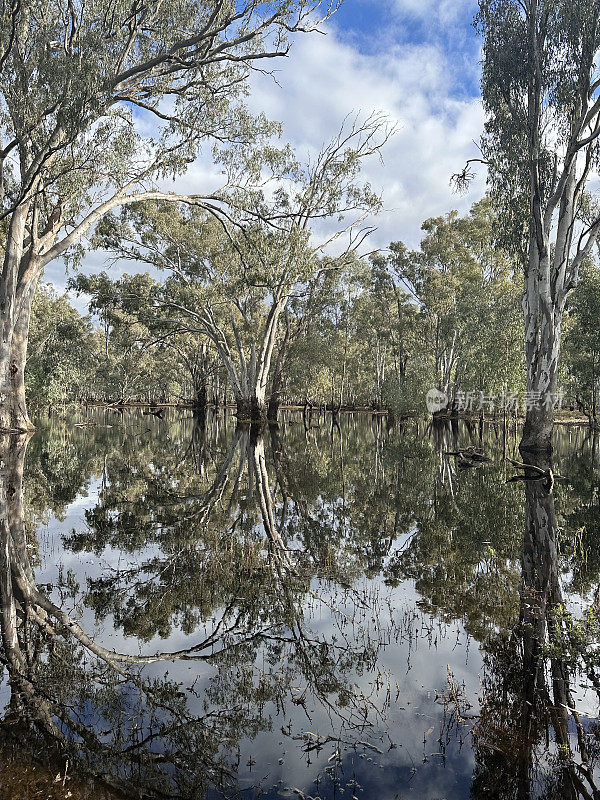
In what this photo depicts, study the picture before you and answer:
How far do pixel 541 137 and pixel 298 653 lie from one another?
53.1 feet

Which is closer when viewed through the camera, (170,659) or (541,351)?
(170,659)

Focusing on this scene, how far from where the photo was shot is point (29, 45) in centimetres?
1428

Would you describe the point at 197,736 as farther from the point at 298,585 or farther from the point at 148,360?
the point at 148,360

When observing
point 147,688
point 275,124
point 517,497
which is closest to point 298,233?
point 275,124

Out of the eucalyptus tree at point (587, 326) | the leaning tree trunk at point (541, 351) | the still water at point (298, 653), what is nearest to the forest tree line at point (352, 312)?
the eucalyptus tree at point (587, 326)

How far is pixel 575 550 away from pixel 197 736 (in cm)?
480

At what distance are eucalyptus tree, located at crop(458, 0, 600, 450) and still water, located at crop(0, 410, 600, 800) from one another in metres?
8.10

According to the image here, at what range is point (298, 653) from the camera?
3.39 meters

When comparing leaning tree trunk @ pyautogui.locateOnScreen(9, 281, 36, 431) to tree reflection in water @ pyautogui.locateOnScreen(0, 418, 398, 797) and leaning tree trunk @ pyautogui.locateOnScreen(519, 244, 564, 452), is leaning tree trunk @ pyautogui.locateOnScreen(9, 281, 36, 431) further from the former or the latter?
leaning tree trunk @ pyautogui.locateOnScreen(519, 244, 564, 452)

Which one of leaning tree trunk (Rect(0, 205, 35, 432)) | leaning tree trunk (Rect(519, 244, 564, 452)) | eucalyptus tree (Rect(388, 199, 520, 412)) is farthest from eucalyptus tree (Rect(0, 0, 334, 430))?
eucalyptus tree (Rect(388, 199, 520, 412))

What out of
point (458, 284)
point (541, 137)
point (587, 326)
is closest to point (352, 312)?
point (458, 284)

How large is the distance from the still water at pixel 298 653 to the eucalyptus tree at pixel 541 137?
8103mm

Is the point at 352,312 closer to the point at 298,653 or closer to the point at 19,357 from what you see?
the point at 19,357

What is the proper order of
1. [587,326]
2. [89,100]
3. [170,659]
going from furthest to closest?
1. [587,326]
2. [89,100]
3. [170,659]
